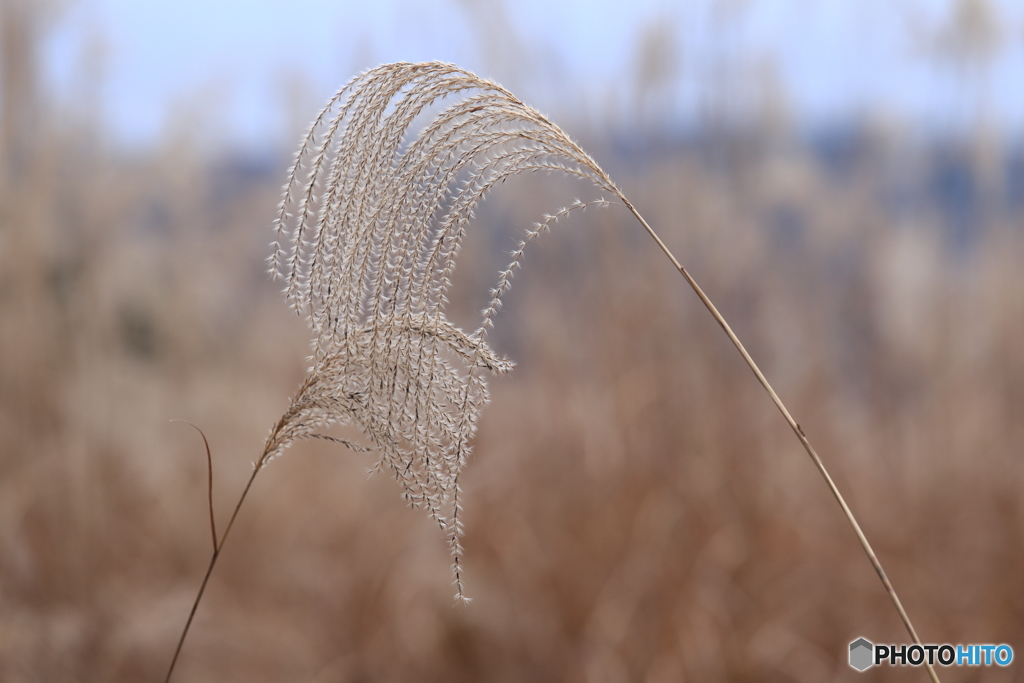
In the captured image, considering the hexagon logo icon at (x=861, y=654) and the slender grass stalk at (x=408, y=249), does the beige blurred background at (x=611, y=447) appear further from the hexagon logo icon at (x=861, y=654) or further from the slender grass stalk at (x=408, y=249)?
the slender grass stalk at (x=408, y=249)

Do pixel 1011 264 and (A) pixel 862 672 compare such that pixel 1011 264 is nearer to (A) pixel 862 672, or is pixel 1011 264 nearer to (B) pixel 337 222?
(A) pixel 862 672

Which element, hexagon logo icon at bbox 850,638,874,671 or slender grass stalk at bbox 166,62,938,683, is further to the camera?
hexagon logo icon at bbox 850,638,874,671

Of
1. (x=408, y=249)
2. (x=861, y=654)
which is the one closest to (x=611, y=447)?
(x=861, y=654)

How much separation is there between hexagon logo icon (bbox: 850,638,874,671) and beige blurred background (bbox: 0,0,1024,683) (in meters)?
0.03

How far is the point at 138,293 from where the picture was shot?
4941 millimetres

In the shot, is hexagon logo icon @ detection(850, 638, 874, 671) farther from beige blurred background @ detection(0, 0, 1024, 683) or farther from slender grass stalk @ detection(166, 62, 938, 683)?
slender grass stalk @ detection(166, 62, 938, 683)

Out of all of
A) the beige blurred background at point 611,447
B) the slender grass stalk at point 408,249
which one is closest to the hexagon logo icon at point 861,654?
the beige blurred background at point 611,447

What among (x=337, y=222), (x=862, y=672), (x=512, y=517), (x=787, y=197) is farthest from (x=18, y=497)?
(x=787, y=197)

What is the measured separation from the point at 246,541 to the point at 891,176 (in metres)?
2.47

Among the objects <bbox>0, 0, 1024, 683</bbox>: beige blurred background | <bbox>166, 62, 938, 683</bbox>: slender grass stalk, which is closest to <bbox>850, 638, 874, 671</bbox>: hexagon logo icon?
<bbox>0, 0, 1024, 683</bbox>: beige blurred background

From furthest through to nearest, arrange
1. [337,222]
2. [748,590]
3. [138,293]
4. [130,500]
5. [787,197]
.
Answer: [138,293] → [787,197] → [130,500] → [748,590] → [337,222]

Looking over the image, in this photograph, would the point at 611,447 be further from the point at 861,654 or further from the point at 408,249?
the point at 408,249

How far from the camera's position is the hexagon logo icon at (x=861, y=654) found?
5.67 feet

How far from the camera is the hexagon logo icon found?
1.73 metres
